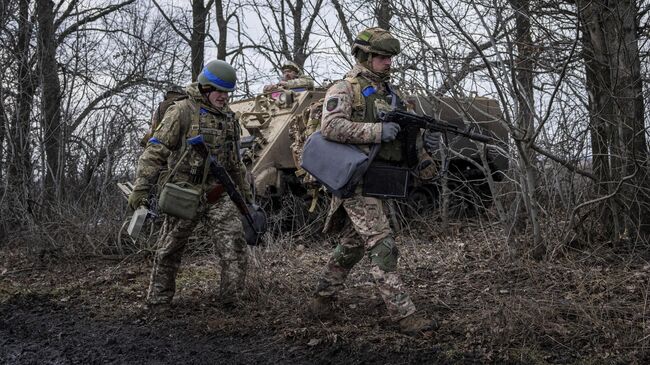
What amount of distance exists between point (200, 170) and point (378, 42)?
184 centimetres

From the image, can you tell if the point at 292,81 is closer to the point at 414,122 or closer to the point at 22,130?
the point at 22,130

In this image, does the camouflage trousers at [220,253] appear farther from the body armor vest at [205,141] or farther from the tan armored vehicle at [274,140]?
the tan armored vehicle at [274,140]

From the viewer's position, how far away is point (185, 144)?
6.32 meters

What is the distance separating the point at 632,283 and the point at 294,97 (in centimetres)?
596

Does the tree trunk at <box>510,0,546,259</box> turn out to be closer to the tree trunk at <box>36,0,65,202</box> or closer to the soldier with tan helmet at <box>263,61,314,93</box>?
the soldier with tan helmet at <box>263,61,314,93</box>

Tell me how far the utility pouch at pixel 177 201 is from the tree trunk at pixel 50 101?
5398mm

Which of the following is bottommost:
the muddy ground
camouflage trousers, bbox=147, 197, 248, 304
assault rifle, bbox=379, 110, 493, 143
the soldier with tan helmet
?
the muddy ground

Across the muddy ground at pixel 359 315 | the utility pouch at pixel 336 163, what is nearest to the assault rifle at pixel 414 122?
the utility pouch at pixel 336 163

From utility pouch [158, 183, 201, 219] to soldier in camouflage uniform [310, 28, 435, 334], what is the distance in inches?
44.6

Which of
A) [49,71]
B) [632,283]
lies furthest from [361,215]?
[49,71]

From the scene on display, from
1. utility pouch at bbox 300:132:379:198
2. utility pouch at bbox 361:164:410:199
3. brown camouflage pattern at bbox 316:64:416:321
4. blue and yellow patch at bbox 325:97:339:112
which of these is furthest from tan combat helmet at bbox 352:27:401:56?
utility pouch at bbox 361:164:410:199

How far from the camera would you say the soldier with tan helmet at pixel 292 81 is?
1127 centimetres

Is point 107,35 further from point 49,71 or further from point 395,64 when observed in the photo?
point 395,64

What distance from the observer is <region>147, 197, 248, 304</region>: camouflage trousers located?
21.2ft
